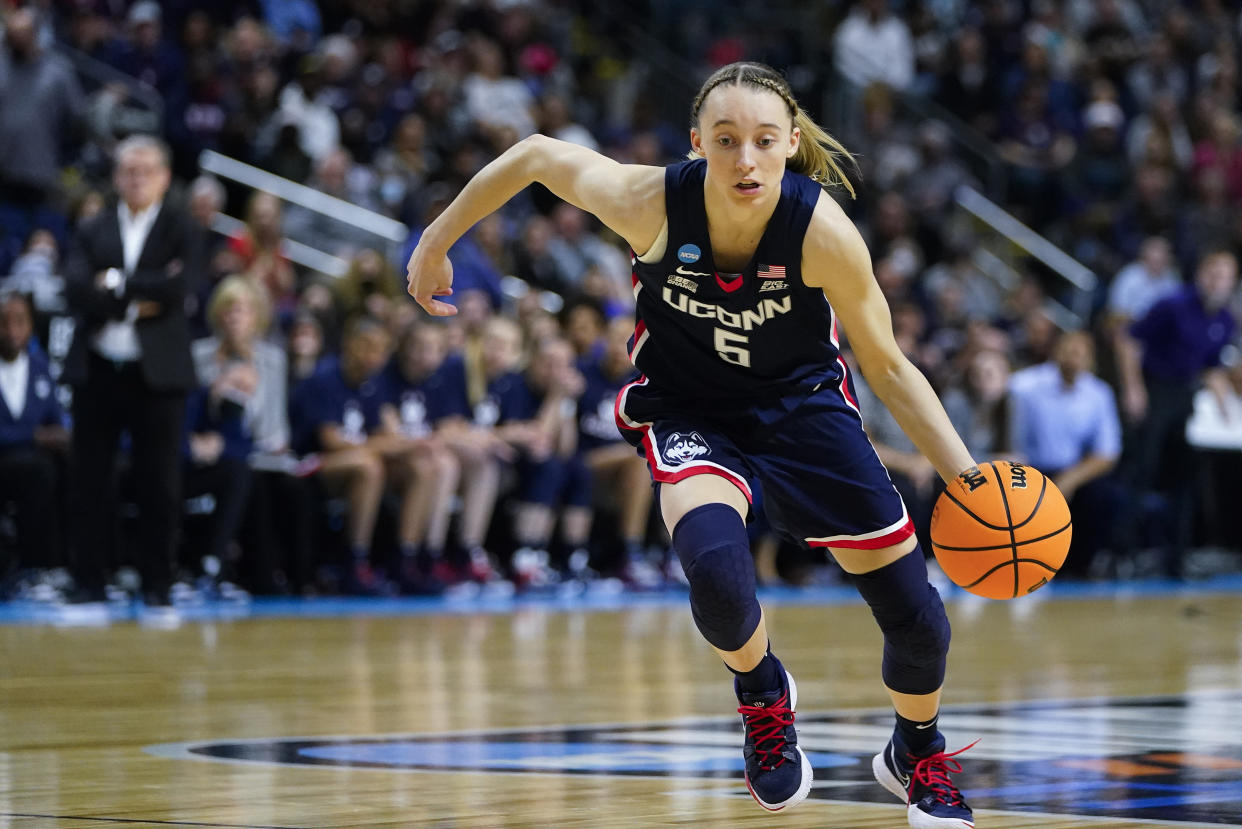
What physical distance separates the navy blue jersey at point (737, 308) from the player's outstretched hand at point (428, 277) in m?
0.39

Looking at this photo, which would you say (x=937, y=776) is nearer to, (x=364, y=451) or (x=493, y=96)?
(x=364, y=451)

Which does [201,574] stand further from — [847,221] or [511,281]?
[847,221]

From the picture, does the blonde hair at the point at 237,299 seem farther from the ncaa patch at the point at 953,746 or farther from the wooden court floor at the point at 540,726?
the ncaa patch at the point at 953,746

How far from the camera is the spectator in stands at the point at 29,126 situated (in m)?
10.8

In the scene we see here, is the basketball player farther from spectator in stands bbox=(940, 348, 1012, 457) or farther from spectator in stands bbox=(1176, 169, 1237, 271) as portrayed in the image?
spectator in stands bbox=(1176, 169, 1237, 271)

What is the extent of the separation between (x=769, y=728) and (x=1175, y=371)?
10.4m

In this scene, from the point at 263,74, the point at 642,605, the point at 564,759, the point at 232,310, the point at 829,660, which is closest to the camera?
the point at 564,759

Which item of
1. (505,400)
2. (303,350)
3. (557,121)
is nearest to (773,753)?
(303,350)

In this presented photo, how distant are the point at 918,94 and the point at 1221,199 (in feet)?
10.2

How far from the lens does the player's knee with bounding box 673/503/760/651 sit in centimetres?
343

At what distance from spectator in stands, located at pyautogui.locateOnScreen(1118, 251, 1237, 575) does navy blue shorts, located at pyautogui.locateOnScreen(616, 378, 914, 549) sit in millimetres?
9974

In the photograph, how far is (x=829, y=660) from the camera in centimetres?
719

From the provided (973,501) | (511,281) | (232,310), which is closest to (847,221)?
(973,501)

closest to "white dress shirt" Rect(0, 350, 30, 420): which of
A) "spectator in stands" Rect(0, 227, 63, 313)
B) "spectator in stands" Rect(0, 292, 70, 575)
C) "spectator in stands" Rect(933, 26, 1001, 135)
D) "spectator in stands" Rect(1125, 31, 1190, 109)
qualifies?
"spectator in stands" Rect(0, 292, 70, 575)
